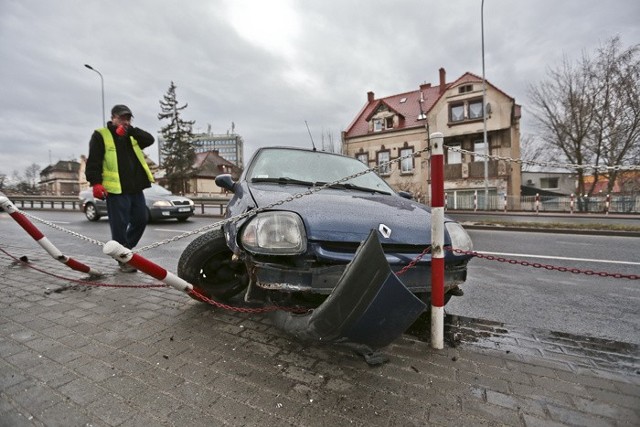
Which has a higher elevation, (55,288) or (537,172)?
(537,172)

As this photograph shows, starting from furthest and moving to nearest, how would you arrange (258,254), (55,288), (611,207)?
(611,207), (55,288), (258,254)

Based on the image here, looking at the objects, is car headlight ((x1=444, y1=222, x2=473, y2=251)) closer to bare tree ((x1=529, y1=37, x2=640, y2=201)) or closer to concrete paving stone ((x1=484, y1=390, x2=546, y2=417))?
concrete paving stone ((x1=484, y1=390, x2=546, y2=417))

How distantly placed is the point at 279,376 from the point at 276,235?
79 centimetres

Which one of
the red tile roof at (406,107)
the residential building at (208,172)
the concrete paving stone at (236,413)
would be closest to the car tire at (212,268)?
the concrete paving stone at (236,413)

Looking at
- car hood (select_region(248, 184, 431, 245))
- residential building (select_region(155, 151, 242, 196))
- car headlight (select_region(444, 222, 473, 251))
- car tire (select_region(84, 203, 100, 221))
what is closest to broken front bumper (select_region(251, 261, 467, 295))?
car hood (select_region(248, 184, 431, 245))

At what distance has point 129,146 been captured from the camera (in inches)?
161

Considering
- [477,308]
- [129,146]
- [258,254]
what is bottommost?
[477,308]

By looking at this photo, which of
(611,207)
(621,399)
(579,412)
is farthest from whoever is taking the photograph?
(611,207)

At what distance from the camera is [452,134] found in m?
26.2

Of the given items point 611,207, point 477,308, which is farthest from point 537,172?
point 477,308

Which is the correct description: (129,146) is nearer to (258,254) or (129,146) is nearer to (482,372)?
(258,254)

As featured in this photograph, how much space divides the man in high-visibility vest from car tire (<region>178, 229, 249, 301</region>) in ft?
4.99

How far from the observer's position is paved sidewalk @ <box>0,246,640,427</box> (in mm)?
1533

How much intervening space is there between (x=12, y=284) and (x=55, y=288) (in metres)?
0.60
